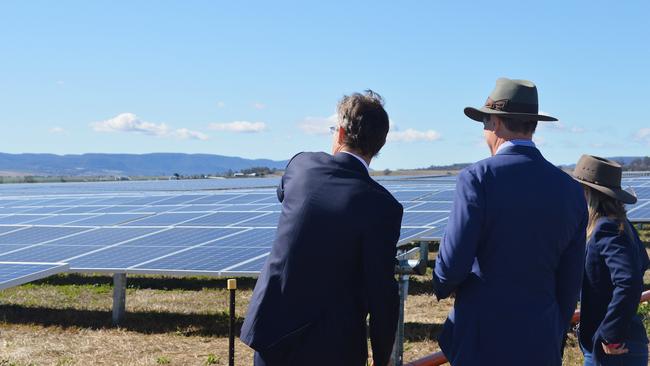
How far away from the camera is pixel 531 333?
3201 millimetres

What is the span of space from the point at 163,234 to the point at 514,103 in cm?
901

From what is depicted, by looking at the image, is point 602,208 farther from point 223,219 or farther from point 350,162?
point 223,219

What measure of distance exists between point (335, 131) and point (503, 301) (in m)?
0.99

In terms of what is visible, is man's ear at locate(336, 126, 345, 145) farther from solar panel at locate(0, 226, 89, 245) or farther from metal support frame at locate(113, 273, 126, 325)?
solar panel at locate(0, 226, 89, 245)

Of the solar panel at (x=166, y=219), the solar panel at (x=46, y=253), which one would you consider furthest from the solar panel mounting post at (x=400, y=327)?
the solar panel at (x=166, y=219)

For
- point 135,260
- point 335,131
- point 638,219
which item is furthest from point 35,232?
point 335,131

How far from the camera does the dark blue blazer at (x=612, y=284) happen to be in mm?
3889

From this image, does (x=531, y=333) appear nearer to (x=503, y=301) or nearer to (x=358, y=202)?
(x=503, y=301)

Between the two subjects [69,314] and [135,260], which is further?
[69,314]

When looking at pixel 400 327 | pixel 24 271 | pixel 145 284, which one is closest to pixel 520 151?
pixel 400 327

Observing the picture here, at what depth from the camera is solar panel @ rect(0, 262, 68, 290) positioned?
26.1 feet

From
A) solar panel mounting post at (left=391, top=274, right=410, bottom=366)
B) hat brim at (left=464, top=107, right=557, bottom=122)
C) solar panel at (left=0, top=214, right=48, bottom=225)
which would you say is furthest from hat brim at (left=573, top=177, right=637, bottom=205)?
solar panel at (left=0, top=214, right=48, bottom=225)

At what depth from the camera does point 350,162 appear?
3289 mm

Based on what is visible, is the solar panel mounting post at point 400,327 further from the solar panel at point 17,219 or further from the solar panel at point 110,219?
the solar panel at point 17,219
